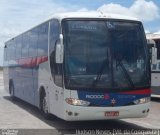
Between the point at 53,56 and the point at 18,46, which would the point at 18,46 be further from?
the point at 53,56

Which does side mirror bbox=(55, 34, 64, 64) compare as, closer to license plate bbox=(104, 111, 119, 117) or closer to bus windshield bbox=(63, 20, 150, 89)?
bus windshield bbox=(63, 20, 150, 89)

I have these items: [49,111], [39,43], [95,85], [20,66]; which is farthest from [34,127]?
[20,66]

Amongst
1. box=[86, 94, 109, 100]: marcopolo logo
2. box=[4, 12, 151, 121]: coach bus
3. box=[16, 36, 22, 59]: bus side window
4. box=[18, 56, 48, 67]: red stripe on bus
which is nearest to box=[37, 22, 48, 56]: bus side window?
box=[18, 56, 48, 67]: red stripe on bus

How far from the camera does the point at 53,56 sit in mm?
12641

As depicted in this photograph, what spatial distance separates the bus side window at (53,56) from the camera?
11.8 metres

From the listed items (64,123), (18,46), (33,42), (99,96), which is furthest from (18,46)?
(99,96)

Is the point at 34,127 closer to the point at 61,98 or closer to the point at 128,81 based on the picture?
the point at 61,98

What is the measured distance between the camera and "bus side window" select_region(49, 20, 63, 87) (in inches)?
466

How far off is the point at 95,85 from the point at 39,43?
4161 mm

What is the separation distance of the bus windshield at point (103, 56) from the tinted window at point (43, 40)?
2.19 m

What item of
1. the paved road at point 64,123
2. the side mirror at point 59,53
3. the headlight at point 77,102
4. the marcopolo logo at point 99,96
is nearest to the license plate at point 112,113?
the marcopolo logo at point 99,96

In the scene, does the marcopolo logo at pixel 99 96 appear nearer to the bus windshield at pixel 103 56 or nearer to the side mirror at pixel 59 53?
the bus windshield at pixel 103 56

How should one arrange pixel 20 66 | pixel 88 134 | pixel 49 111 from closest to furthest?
pixel 88 134
pixel 49 111
pixel 20 66

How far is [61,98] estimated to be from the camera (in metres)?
11.7
